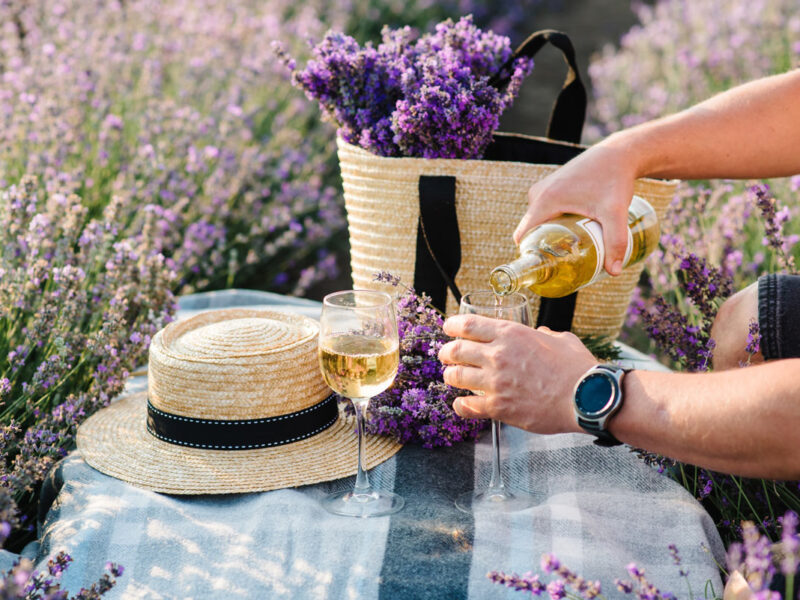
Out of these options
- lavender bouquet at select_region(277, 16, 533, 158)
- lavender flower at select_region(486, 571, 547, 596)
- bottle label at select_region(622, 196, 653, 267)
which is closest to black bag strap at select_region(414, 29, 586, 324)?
lavender bouquet at select_region(277, 16, 533, 158)

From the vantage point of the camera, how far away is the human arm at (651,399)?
55.5 inches

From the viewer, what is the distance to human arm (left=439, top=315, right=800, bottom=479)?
1.41 m

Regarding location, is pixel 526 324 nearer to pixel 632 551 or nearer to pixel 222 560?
pixel 632 551

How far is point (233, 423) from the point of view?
2.05m

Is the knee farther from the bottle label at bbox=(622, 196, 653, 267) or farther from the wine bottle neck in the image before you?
the wine bottle neck

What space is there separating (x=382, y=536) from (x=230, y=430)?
0.52 m

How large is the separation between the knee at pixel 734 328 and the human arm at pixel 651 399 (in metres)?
0.52

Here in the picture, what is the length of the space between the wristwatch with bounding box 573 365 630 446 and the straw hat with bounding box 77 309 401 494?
68cm

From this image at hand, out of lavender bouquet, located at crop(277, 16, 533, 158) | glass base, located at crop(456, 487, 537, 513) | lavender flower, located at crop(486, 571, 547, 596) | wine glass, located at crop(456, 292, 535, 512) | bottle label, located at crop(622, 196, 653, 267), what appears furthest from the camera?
lavender bouquet, located at crop(277, 16, 533, 158)

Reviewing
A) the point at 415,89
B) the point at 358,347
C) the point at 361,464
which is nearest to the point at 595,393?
the point at 358,347

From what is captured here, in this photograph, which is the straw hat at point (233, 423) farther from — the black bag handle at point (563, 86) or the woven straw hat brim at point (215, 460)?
the black bag handle at point (563, 86)

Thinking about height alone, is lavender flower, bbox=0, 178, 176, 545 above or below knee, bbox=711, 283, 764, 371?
below

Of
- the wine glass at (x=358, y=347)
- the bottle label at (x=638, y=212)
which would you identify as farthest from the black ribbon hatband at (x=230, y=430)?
the bottle label at (x=638, y=212)

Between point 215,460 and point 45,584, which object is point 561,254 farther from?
point 45,584
